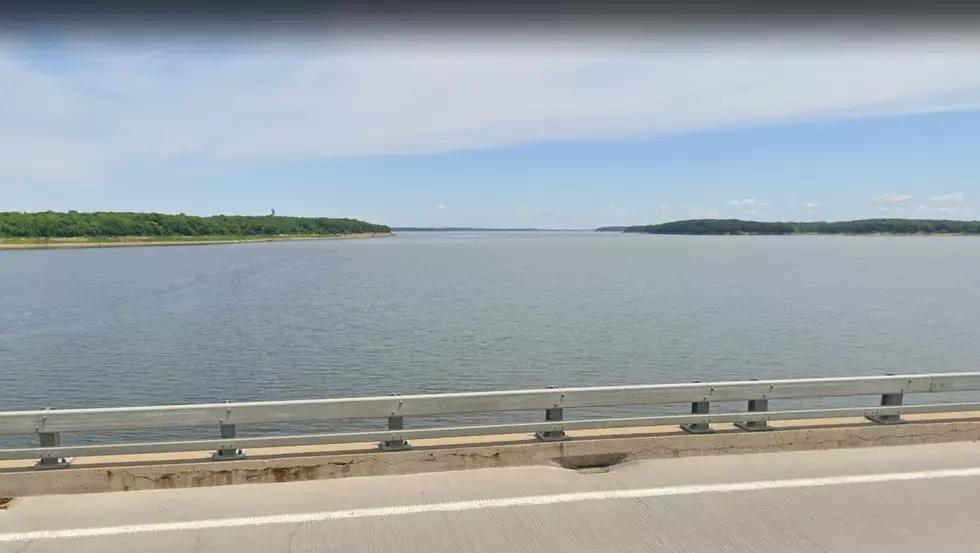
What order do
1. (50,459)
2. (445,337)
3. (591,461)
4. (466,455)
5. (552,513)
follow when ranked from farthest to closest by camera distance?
(445,337) → (591,461) → (466,455) → (50,459) → (552,513)

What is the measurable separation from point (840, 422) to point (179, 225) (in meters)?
157

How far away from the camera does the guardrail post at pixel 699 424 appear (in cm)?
545

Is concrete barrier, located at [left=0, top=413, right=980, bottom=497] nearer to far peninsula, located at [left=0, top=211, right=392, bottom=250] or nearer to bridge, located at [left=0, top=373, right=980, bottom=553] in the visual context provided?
bridge, located at [left=0, top=373, right=980, bottom=553]

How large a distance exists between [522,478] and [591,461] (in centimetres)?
73

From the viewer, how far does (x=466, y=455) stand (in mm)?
5023

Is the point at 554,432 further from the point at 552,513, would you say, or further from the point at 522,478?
the point at 552,513

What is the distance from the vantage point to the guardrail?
4621 mm

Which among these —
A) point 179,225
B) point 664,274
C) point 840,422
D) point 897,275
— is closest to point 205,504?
point 840,422

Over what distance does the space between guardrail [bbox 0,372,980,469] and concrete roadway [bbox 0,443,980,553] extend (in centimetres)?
38

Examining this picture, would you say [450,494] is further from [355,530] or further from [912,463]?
[912,463]

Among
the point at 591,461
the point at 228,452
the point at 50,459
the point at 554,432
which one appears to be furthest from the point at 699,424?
the point at 50,459

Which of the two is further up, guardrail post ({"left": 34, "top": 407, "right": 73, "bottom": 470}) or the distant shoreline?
the distant shoreline

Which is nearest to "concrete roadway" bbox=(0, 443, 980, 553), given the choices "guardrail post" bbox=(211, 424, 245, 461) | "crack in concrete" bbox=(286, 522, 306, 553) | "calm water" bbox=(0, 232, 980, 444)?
"crack in concrete" bbox=(286, 522, 306, 553)

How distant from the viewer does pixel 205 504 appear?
4348 millimetres
